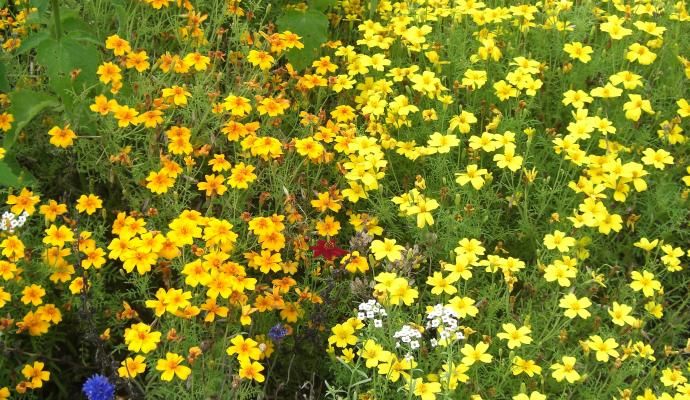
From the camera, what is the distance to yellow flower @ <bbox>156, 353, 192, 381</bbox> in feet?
7.23

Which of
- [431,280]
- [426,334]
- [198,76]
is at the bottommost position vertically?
[426,334]

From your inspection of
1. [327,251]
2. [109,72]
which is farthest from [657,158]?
[109,72]

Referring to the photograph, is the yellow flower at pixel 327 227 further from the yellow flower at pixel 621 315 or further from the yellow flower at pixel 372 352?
the yellow flower at pixel 621 315

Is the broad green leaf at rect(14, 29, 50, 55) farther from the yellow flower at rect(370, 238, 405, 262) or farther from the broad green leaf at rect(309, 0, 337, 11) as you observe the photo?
the yellow flower at rect(370, 238, 405, 262)

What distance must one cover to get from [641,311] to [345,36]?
1939mm

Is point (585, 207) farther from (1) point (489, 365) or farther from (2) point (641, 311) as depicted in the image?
(1) point (489, 365)

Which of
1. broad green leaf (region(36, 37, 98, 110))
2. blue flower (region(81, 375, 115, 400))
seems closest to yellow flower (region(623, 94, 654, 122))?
broad green leaf (region(36, 37, 98, 110))

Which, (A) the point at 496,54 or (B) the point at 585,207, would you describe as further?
(A) the point at 496,54

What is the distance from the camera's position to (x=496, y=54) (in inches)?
133

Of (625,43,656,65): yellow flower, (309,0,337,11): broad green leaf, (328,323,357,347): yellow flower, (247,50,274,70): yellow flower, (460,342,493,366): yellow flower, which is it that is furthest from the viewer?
(309,0,337,11): broad green leaf

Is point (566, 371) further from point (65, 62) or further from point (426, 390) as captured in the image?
point (65, 62)

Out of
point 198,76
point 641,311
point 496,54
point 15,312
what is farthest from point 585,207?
point 15,312

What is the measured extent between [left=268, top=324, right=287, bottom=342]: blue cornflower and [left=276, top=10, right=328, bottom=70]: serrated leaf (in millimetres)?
1342

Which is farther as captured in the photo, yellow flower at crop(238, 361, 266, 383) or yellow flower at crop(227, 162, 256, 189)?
yellow flower at crop(227, 162, 256, 189)
